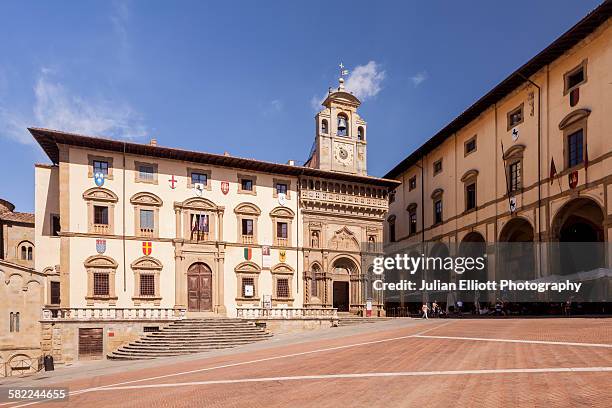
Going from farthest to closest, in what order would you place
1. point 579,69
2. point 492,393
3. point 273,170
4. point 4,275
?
1. point 273,170
2. point 4,275
3. point 579,69
4. point 492,393

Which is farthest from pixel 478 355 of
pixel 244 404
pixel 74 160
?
pixel 74 160

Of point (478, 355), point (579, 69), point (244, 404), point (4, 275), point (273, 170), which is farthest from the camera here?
point (273, 170)

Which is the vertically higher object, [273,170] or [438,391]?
[273,170]

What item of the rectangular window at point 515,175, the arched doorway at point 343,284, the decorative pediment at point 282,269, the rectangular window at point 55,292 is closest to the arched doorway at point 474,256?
the rectangular window at point 515,175

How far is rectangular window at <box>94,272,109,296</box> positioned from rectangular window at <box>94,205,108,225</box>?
11.4 ft

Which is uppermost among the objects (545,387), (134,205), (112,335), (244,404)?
(134,205)

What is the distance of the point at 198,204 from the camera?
35250mm

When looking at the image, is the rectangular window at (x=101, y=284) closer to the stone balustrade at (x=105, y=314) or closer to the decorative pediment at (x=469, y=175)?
the stone balustrade at (x=105, y=314)

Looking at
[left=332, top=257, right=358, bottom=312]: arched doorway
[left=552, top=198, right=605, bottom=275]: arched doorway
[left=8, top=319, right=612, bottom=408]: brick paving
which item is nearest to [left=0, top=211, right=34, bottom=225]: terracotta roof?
[left=332, top=257, right=358, bottom=312]: arched doorway

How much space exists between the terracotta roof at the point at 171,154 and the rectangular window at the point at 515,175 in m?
9.72

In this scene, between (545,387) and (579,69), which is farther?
(579,69)

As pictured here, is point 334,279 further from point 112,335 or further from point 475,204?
point 112,335

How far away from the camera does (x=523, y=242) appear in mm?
36188

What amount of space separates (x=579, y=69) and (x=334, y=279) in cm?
2251
